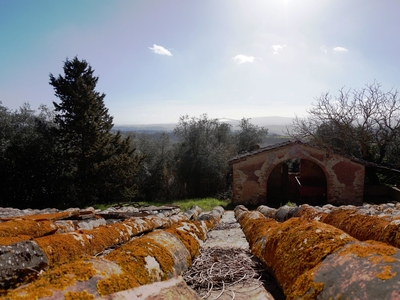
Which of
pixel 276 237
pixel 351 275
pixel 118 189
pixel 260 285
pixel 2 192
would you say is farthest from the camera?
pixel 118 189

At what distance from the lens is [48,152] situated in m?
21.2

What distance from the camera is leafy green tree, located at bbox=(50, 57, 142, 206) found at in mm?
20219

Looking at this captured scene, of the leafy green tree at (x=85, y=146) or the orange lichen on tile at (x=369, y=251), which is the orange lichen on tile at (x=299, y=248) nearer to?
the orange lichen on tile at (x=369, y=251)

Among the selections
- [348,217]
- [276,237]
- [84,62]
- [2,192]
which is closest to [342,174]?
[348,217]

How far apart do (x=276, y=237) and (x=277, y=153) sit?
15.1 m

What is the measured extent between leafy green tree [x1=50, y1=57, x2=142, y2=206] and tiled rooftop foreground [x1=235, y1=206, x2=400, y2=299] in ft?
64.7

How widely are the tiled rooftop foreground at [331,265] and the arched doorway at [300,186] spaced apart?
52.8 feet

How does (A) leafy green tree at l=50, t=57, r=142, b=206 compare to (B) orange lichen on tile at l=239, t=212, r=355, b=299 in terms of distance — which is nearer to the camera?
(B) orange lichen on tile at l=239, t=212, r=355, b=299

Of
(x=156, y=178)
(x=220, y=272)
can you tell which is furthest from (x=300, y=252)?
(x=156, y=178)

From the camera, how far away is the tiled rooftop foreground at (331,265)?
1171mm

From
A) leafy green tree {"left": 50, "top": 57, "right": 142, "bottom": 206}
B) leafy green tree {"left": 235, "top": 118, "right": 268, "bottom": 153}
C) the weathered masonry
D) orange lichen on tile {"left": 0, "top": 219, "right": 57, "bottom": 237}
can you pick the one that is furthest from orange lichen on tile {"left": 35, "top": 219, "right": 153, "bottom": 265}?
leafy green tree {"left": 235, "top": 118, "right": 268, "bottom": 153}

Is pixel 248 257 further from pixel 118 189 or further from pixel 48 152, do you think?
pixel 48 152

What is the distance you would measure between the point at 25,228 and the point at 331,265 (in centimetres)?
318

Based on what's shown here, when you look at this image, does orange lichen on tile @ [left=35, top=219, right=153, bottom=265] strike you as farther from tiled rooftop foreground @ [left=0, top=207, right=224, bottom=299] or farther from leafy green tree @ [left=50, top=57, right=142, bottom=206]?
leafy green tree @ [left=50, top=57, right=142, bottom=206]
